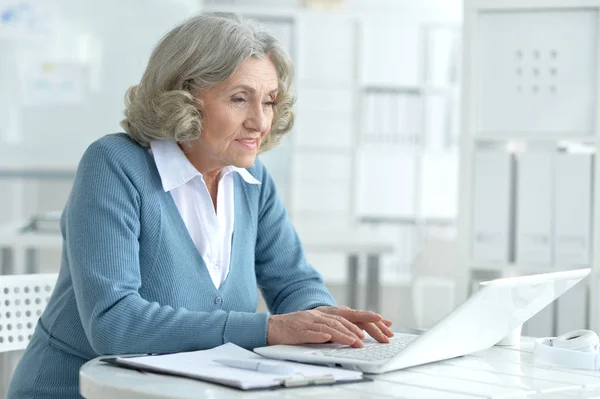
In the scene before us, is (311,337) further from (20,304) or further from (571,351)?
(20,304)

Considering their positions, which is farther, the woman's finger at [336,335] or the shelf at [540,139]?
the shelf at [540,139]

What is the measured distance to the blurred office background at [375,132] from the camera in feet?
8.77

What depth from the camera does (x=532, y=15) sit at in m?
2.67

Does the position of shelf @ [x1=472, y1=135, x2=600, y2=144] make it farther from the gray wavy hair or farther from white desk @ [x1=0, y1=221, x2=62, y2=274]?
white desk @ [x1=0, y1=221, x2=62, y2=274]

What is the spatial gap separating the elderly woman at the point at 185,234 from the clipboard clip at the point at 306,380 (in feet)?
0.64

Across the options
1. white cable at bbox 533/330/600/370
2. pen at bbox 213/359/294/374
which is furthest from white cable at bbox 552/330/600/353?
pen at bbox 213/359/294/374

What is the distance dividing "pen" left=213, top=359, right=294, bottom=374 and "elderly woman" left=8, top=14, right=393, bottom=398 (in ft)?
0.55

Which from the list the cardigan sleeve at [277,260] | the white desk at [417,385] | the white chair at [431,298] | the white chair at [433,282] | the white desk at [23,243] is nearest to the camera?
the white desk at [417,385]

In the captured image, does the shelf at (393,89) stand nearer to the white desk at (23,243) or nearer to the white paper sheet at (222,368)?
the white desk at (23,243)

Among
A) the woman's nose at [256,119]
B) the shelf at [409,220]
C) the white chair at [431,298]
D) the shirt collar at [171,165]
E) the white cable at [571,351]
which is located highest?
the woman's nose at [256,119]

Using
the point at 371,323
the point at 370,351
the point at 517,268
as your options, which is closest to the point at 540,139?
the point at 517,268

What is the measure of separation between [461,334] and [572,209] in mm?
1472

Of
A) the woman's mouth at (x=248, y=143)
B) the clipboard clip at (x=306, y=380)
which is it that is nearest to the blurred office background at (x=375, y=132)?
the woman's mouth at (x=248, y=143)

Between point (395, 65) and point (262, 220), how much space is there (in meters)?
4.29
